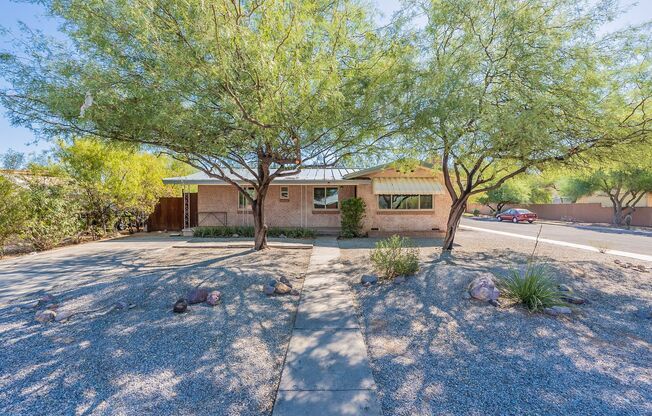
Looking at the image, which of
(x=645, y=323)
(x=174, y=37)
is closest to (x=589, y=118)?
(x=645, y=323)

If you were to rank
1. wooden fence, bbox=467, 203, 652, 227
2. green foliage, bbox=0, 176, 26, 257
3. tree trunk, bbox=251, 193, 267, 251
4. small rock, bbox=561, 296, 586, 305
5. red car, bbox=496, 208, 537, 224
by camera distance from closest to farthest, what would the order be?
1. small rock, bbox=561, 296, 586, 305
2. green foliage, bbox=0, 176, 26, 257
3. tree trunk, bbox=251, 193, 267, 251
4. wooden fence, bbox=467, 203, 652, 227
5. red car, bbox=496, 208, 537, 224

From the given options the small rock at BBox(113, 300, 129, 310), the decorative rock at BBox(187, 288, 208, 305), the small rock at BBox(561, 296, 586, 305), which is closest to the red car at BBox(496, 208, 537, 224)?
the small rock at BBox(561, 296, 586, 305)

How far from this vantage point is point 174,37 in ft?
19.6

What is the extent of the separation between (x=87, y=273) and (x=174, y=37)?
7029mm

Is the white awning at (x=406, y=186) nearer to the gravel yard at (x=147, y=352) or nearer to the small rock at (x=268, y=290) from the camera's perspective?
the gravel yard at (x=147, y=352)

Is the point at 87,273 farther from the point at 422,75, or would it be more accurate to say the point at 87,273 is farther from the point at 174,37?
the point at 422,75

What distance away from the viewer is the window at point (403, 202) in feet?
58.9

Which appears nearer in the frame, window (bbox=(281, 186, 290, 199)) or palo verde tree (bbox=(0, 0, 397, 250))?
palo verde tree (bbox=(0, 0, 397, 250))

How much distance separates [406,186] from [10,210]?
17201mm

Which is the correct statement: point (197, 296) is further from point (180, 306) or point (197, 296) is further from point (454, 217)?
point (454, 217)

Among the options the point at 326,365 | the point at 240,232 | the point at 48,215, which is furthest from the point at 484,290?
the point at 48,215

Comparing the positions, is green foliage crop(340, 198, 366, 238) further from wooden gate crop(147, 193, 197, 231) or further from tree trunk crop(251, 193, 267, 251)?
wooden gate crop(147, 193, 197, 231)

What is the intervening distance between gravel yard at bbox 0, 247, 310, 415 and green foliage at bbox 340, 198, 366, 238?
31.8ft

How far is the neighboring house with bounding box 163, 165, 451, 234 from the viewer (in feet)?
57.2
